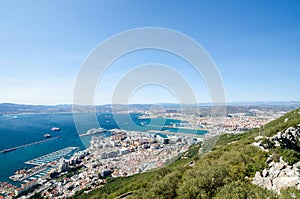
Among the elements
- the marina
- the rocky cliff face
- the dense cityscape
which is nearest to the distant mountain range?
the rocky cliff face

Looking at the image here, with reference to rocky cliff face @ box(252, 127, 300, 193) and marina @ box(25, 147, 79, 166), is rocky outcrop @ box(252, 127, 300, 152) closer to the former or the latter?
rocky cliff face @ box(252, 127, 300, 193)

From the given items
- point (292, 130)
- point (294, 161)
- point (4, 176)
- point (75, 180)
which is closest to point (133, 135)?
point (75, 180)

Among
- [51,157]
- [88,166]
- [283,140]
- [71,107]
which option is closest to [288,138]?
[283,140]

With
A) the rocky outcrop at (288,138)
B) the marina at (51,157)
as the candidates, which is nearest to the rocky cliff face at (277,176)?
the rocky outcrop at (288,138)

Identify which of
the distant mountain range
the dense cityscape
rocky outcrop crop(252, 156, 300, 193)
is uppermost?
the distant mountain range

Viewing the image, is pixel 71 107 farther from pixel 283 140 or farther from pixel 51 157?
pixel 283 140

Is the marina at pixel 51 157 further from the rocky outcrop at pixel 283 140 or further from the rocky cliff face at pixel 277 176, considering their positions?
the rocky cliff face at pixel 277 176

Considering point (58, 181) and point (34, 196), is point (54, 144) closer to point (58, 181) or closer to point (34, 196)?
point (58, 181)

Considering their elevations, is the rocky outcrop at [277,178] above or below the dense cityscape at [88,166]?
above
